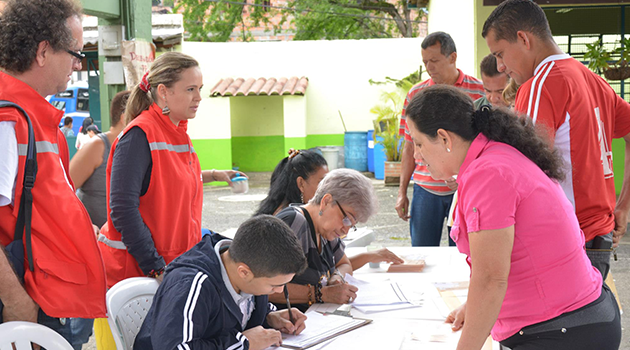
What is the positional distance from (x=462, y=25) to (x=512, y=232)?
8.24 m

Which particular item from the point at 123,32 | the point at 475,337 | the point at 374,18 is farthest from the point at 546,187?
the point at 374,18

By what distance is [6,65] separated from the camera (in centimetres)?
173

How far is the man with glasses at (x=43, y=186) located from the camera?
1.64 metres

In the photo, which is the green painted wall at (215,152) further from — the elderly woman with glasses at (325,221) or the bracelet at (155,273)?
the bracelet at (155,273)

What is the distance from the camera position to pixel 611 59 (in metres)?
7.16

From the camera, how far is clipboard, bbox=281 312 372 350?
2048 millimetres

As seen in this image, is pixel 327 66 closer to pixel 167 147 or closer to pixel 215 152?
pixel 215 152

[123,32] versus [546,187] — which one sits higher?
[123,32]

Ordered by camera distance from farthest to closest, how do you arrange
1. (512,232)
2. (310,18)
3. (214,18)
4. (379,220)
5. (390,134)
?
→ 1. (214,18)
2. (310,18)
3. (390,134)
4. (379,220)
5. (512,232)

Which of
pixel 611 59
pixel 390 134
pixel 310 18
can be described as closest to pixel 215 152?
pixel 390 134

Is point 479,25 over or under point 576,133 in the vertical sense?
over

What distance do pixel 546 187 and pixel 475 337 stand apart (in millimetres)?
426

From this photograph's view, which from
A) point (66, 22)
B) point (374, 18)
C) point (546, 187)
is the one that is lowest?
point (546, 187)

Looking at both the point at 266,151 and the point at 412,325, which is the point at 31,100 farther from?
the point at 266,151
